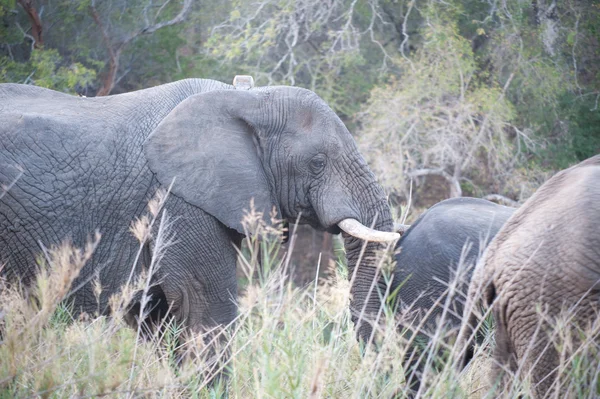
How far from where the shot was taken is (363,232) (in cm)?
486

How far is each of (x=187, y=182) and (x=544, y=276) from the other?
7.89 ft

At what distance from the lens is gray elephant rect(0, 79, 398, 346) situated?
4.89 metres

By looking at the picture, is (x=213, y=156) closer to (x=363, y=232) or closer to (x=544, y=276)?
(x=363, y=232)

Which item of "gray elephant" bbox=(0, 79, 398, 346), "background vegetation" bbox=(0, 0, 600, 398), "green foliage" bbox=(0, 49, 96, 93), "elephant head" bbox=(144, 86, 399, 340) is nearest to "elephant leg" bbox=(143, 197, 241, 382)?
"gray elephant" bbox=(0, 79, 398, 346)

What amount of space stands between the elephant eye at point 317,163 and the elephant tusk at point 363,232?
366mm

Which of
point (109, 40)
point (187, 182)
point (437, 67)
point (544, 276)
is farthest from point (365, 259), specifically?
point (109, 40)

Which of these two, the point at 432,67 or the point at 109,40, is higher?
the point at 109,40

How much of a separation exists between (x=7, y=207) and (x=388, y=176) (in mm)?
7920

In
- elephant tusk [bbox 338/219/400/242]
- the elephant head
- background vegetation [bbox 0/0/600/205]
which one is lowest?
→ background vegetation [bbox 0/0/600/205]

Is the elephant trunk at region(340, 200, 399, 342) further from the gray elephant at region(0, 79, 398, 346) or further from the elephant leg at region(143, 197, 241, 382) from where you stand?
the elephant leg at region(143, 197, 241, 382)

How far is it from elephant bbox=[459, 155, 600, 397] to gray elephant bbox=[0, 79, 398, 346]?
4.20 feet

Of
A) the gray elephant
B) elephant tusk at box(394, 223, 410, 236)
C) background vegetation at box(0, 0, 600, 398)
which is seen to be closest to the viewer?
the gray elephant

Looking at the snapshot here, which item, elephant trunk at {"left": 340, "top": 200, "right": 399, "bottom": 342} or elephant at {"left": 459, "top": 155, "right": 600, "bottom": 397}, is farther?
elephant trunk at {"left": 340, "top": 200, "right": 399, "bottom": 342}

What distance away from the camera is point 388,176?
12094 millimetres
